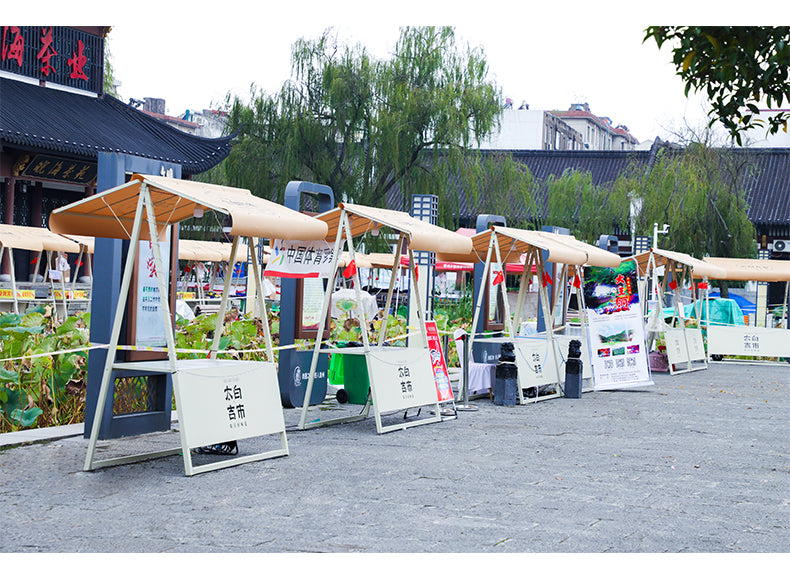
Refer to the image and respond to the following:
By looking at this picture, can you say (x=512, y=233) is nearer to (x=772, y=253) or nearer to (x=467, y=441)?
(x=467, y=441)

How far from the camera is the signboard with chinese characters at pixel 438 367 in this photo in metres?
11.0

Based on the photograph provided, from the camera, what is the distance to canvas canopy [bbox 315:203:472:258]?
31.8 feet

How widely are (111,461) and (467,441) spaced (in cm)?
339

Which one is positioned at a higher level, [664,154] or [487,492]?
[664,154]

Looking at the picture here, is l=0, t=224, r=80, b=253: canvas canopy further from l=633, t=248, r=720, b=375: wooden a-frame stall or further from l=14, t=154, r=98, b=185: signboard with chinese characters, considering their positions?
l=633, t=248, r=720, b=375: wooden a-frame stall

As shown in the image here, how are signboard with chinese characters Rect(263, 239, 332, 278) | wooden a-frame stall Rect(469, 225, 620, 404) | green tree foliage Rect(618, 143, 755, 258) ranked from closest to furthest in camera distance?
Result: signboard with chinese characters Rect(263, 239, 332, 278)
wooden a-frame stall Rect(469, 225, 620, 404)
green tree foliage Rect(618, 143, 755, 258)

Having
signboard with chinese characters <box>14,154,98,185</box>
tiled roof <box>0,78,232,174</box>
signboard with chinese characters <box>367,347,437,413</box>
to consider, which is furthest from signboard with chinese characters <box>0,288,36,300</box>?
signboard with chinese characters <box>367,347,437,413</box>

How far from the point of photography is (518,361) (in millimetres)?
12641

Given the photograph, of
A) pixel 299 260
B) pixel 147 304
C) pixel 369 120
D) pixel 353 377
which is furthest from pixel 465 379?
pixel 369 120

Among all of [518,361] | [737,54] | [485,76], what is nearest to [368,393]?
[518,361]

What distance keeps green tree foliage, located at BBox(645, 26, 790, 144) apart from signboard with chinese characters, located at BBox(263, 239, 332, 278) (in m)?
5.41

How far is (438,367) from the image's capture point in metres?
11.1

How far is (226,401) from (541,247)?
20.3 feet

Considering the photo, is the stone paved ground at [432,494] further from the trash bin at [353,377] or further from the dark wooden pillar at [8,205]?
the dark wooden pillar at [8,205]
